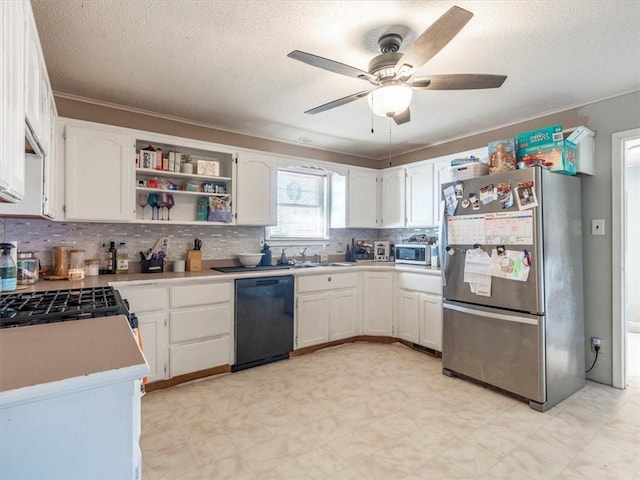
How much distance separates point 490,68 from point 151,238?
314 centimetres

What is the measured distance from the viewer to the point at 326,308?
3.73 meters

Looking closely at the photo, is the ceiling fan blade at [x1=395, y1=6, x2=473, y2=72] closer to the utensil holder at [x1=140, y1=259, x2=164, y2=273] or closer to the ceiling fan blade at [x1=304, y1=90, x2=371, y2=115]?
the ceiling fan blade at [x1=304, y1=90, x2=371, y2=115]

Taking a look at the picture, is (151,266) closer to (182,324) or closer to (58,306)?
(182,324)

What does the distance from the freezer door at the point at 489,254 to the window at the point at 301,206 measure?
1.84 metres

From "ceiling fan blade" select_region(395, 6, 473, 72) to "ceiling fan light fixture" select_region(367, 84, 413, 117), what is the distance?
132 mm

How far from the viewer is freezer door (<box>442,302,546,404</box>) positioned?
2.46m

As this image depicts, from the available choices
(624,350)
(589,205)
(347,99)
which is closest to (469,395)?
(624,350)

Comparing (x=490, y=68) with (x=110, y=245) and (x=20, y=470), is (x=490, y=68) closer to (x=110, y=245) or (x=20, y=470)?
(x=20, y=470)

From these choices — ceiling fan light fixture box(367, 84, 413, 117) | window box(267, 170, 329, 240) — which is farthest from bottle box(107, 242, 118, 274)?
ceiling fan light fixture box(367, 84, 413, 117)

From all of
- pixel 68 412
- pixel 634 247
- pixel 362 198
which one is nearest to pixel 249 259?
pixel 362 198

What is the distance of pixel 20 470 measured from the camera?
81 centimetres

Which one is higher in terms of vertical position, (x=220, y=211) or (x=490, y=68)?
(x=490, y=68)

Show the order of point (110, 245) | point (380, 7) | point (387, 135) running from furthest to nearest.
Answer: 1. point (387, 135)
2. point (110, 245)
3. point (380, 7)

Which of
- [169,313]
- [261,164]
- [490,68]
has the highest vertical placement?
[490,68]
